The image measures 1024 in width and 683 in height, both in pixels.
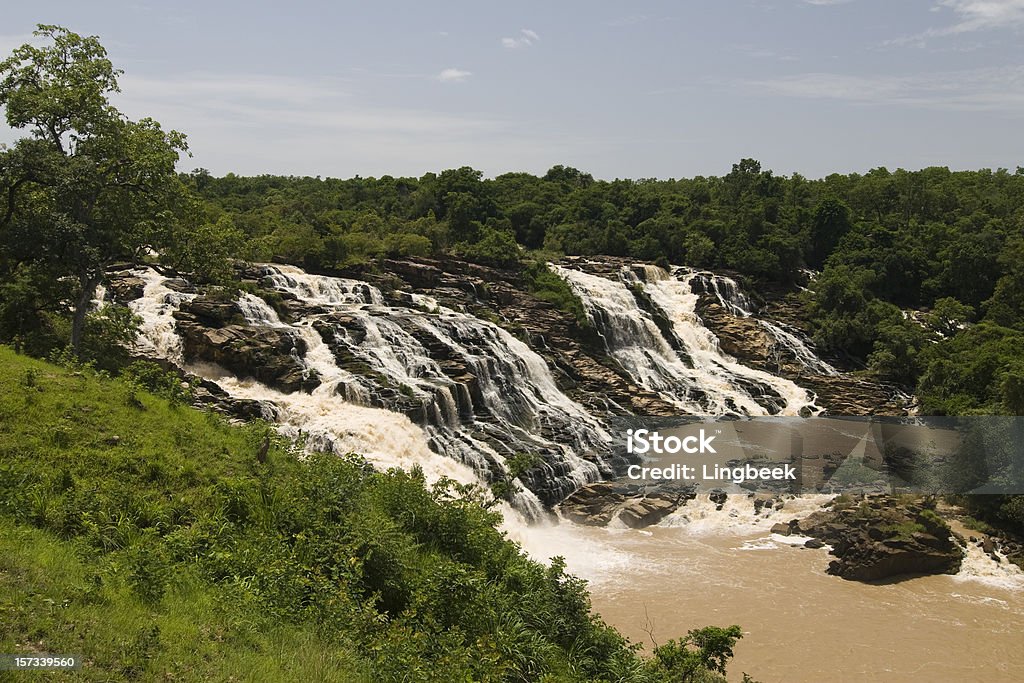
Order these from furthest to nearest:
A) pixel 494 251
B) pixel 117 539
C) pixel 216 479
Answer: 1. pixel 494 251
2. pixel 216 479
3. pixel 117 539

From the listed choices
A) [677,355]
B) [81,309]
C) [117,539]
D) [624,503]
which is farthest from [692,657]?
[677,355]

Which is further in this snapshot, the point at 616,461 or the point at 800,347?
the point at 800,347

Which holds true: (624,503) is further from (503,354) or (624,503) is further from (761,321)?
(761,321)

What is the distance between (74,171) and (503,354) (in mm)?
15323

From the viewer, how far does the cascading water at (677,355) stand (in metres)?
31.3

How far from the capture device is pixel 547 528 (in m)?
21.0

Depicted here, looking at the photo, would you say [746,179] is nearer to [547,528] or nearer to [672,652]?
[547,528]

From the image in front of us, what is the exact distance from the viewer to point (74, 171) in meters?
15.5

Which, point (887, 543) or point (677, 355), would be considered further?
point (677, 355)

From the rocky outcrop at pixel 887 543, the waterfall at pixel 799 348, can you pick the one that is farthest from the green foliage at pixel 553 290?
the rocky outcrop at pixel 887 543

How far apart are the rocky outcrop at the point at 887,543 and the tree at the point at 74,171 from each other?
17.6 meters

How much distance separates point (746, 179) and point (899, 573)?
4777cm

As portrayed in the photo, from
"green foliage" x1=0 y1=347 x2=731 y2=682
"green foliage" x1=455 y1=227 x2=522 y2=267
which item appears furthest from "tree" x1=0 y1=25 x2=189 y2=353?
"green foliage" x1=455 y1=227 x2=522 y2=267

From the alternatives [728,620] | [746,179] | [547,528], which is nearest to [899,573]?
[728,620]
